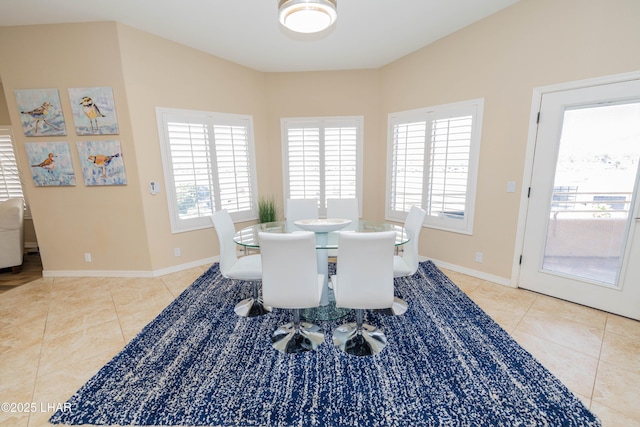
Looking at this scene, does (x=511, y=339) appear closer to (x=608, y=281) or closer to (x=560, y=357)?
(x=560, y=357)

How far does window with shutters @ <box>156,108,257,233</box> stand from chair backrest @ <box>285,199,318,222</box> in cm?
118

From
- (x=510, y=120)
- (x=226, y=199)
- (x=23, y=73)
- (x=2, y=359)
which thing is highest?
(x=23, y=73)

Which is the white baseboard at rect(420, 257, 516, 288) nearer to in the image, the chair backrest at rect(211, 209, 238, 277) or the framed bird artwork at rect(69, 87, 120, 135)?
the chair backrest at rect(211, 209, 238, 277)

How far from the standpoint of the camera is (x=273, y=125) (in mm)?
4406

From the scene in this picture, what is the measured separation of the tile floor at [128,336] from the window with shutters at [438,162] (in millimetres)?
932

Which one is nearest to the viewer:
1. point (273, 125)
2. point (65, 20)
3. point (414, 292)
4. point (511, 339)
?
point (511, 339)

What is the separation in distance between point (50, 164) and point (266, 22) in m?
3.04

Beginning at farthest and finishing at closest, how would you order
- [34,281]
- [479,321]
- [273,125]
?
[273,125]
[34,281]
[479,321]

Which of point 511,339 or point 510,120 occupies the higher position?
point 510,120

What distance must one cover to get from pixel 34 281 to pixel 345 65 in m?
5.13

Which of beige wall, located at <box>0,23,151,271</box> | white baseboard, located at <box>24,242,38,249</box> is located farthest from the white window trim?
beige wall, located at <box>0,23,151,271</box>

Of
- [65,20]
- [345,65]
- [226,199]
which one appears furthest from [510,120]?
[65,20]

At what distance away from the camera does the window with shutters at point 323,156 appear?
4285 mm

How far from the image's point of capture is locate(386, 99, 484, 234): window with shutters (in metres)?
3.25
